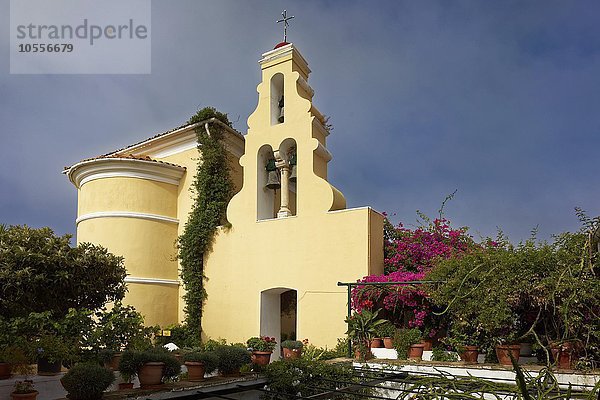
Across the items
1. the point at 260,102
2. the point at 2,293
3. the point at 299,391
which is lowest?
the point at 299,391

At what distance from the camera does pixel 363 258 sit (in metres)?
11.5

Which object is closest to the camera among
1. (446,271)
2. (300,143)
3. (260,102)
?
(446,271)

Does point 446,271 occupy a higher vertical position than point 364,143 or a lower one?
lower

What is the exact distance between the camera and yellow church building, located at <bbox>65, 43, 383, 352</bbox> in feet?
39.2

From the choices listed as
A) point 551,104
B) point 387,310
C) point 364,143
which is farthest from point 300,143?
point 551,104

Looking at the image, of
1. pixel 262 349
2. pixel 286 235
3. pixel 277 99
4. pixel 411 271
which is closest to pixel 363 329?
pixel 262 349

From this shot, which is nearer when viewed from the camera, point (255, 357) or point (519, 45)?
point (519, 45)

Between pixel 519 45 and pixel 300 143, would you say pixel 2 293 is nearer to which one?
pixel 300 143

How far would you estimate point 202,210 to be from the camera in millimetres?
14391

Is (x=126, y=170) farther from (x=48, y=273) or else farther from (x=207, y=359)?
(x=207, y=359)

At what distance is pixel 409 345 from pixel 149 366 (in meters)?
5.49

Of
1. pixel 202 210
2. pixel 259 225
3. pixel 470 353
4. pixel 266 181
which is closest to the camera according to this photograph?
pixel 470 353

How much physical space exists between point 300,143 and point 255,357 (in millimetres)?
6693

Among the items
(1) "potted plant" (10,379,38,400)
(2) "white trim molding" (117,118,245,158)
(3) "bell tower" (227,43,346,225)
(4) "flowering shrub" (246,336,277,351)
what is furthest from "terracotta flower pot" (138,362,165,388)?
(2) "white trim molding" (117,118,245,158)
